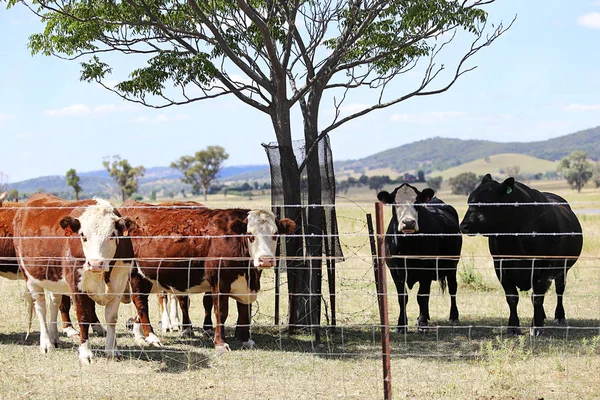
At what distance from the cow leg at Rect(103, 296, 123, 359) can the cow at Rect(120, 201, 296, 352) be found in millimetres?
656

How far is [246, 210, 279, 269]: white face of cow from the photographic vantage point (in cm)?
995

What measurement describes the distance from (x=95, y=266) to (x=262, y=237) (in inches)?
82.4

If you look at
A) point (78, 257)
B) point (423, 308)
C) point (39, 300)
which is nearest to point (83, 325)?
point (78, 257)

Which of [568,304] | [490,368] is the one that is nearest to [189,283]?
[490,368]

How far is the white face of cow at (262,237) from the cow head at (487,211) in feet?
9.82

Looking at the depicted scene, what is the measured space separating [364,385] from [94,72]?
7083mm

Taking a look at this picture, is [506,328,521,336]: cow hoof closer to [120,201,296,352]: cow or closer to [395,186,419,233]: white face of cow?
[395,186,419,233]: white face of cow

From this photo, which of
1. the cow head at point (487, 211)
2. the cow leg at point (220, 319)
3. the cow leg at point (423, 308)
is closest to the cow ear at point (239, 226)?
the cow leg at point (220, 319)

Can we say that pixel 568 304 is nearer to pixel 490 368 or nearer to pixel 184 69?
pixel 490 368

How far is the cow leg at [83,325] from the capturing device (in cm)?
940

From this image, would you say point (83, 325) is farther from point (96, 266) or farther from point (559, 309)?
point (559, 309)

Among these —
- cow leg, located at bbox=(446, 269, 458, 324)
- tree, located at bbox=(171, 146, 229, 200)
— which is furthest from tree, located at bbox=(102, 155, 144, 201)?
cow leg, located at bbox=(446, 269, 458, 324)

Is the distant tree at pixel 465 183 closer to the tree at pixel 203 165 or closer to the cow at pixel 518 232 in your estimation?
the tree at pixel 203 165

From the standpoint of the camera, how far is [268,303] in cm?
1435
